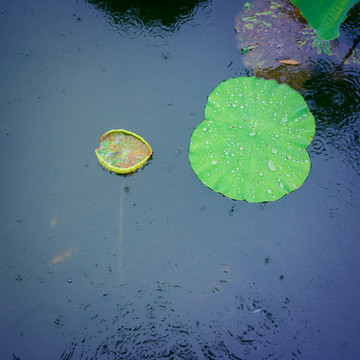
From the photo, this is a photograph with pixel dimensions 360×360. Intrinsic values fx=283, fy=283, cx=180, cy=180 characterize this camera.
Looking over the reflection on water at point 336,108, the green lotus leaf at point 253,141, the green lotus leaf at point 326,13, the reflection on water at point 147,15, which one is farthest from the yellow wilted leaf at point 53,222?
the green lotus leaf at point 326,13

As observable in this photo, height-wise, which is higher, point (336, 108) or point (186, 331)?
point (336, 108)

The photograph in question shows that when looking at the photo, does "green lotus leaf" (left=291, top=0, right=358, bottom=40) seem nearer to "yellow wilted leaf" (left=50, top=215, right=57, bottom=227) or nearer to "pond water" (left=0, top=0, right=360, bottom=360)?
"pond water" (left=0, top=0, right=360, bottom=360)

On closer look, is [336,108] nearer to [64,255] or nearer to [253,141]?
[253,141]

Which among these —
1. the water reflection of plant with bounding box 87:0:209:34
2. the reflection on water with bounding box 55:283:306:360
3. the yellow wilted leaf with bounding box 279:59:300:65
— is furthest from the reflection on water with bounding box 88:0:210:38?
the reflection on water with bounding box 55:283:306:360

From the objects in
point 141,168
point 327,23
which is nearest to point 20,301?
point 141,168

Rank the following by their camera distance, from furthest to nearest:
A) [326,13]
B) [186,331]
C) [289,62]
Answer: [289,62] → [186,331] → [326,13]

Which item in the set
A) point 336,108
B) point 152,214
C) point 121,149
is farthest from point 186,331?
point 336,108

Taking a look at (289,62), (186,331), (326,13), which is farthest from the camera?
(289,62)
